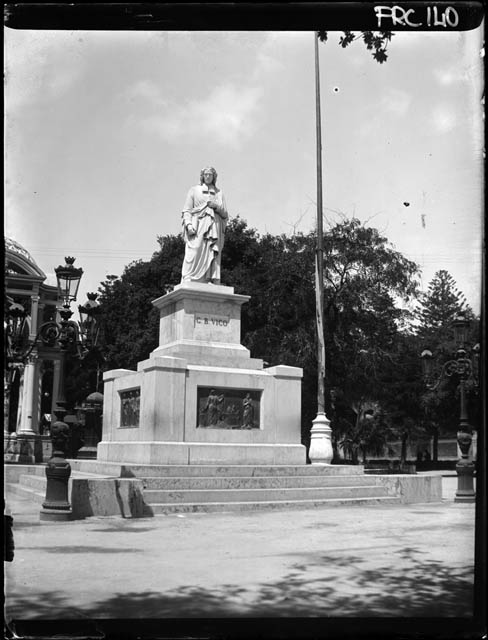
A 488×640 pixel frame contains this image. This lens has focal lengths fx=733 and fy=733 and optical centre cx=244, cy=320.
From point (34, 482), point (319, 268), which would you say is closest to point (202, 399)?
point (34, 482)

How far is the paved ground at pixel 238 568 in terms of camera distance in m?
5.52

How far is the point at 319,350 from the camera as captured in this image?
23.4 m

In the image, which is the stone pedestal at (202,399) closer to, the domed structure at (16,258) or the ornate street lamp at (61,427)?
the ornate street lamp at (61,427)

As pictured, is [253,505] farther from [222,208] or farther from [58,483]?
[222,208]

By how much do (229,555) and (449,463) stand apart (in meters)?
43.9

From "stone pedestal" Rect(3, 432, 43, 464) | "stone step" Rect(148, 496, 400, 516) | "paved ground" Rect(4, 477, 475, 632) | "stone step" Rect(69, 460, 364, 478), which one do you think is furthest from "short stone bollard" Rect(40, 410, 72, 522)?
"stone pedestal" Rect(3, 432, 43, 464)

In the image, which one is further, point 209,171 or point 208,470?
point 209,171

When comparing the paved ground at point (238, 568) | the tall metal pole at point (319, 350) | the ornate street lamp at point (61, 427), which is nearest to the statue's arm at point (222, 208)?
the tall metal pole at point (319, 350)

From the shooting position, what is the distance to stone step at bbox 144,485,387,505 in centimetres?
1259

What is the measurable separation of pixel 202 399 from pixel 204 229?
4.46 metres

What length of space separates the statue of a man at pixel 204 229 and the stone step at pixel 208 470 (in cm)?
496
